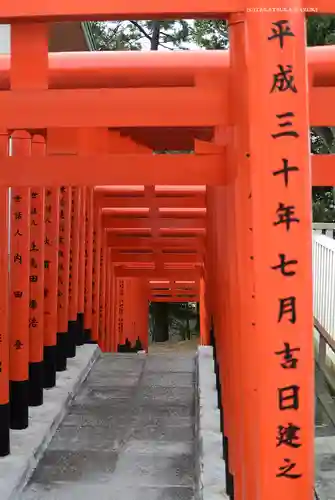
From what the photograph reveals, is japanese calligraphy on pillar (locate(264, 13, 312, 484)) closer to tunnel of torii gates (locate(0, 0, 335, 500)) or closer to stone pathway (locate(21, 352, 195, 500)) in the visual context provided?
tunnel of torii gates (locate(0, 0, 335, 500))

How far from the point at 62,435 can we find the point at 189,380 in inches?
94.8

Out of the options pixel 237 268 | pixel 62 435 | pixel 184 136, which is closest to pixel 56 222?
pixel 184 136

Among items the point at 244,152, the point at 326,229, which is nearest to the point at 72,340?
the point at 326,229

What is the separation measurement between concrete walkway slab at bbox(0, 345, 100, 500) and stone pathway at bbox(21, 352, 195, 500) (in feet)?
0.34

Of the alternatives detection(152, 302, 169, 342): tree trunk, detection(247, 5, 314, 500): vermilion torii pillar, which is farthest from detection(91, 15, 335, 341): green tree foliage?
detection(247, 5, 314, 500): vermilion torii pillar

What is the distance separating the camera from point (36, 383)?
6.09 metres

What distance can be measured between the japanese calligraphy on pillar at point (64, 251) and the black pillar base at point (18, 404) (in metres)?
2.00

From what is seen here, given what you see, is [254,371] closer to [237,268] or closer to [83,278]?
[237,268]

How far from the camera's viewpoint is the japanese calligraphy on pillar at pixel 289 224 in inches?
85.0

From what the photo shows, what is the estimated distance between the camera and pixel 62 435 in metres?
5.96

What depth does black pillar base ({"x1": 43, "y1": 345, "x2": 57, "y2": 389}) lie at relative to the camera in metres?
6.76

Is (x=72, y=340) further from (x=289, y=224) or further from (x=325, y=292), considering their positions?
(x=289, y=224)

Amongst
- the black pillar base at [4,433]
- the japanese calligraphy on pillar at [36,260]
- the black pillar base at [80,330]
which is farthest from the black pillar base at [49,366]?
the black pillar base at [80,330]

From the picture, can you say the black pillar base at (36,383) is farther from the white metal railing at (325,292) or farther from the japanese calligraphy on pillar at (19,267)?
the white metal railing at (325,292)
